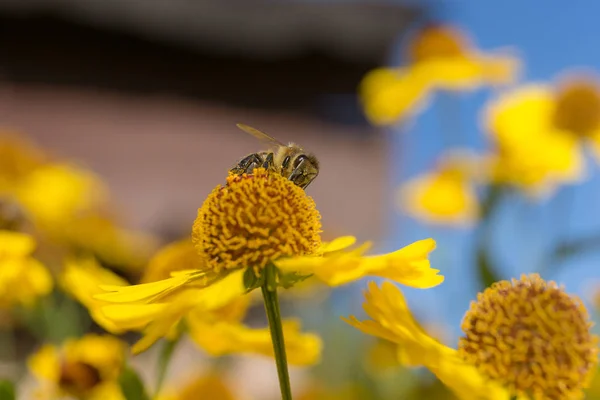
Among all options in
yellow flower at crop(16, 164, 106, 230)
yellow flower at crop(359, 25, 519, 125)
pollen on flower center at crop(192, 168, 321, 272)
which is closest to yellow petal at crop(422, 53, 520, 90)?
yellow flower at crop(359, 25, 519, 125)

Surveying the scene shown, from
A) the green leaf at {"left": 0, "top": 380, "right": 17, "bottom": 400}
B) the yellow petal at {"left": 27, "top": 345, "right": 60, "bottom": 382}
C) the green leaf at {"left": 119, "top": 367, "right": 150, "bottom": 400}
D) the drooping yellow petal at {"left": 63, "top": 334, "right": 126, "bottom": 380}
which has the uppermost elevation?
the drooping yellow petal at {"left": 63, "top": 334, "right": 126, "bottom": 380}

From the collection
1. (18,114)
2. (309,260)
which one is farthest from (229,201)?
(18,114)

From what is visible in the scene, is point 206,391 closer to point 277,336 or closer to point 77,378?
point 77,378

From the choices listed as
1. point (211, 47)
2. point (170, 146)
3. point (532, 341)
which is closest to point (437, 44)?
point (532, 341)

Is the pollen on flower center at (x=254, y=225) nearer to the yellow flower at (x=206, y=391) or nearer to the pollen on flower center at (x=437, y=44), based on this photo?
the yellow flower at (x=206, y=391)

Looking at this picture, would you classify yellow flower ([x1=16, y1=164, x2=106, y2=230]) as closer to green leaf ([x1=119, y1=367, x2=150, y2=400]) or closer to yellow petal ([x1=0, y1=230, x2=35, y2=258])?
yellow petal ([x1=0, y1=230, x2=35, y2=258])
